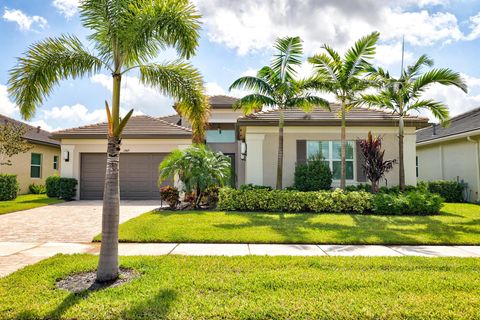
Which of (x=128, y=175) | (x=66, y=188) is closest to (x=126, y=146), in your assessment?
(x=128, y=175)

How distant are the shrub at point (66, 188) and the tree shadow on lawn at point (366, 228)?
959 centimetres

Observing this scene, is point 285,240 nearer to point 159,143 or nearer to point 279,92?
point 279,92

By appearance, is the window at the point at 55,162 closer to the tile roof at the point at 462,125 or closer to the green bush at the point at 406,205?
the green bush at the point at 406,205

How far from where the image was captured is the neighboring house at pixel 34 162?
17.1 meters

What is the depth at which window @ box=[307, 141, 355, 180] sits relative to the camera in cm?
1304

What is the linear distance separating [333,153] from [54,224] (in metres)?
10.8

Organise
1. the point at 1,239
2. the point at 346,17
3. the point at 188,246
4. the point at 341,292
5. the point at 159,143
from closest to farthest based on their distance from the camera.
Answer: the point at 341,292
the point at 188,246
the point at 1,239
the point at 346,17
the point at 159,143

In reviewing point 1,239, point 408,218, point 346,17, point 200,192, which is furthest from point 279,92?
point 1,239

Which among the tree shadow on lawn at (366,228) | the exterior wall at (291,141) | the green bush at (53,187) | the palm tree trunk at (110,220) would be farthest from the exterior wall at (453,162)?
the green bush at (53,187)

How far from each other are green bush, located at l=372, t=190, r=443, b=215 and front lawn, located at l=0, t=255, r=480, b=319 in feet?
16.1

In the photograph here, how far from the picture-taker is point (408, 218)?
9.20 meters

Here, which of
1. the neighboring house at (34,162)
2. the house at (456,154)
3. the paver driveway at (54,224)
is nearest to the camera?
the paver driveway at (54,224)

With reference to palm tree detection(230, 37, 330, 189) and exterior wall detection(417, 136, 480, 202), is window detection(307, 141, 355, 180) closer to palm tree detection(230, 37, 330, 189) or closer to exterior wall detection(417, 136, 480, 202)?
palm tree detection(230, 37, 330, 189)

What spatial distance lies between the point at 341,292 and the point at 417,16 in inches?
394
